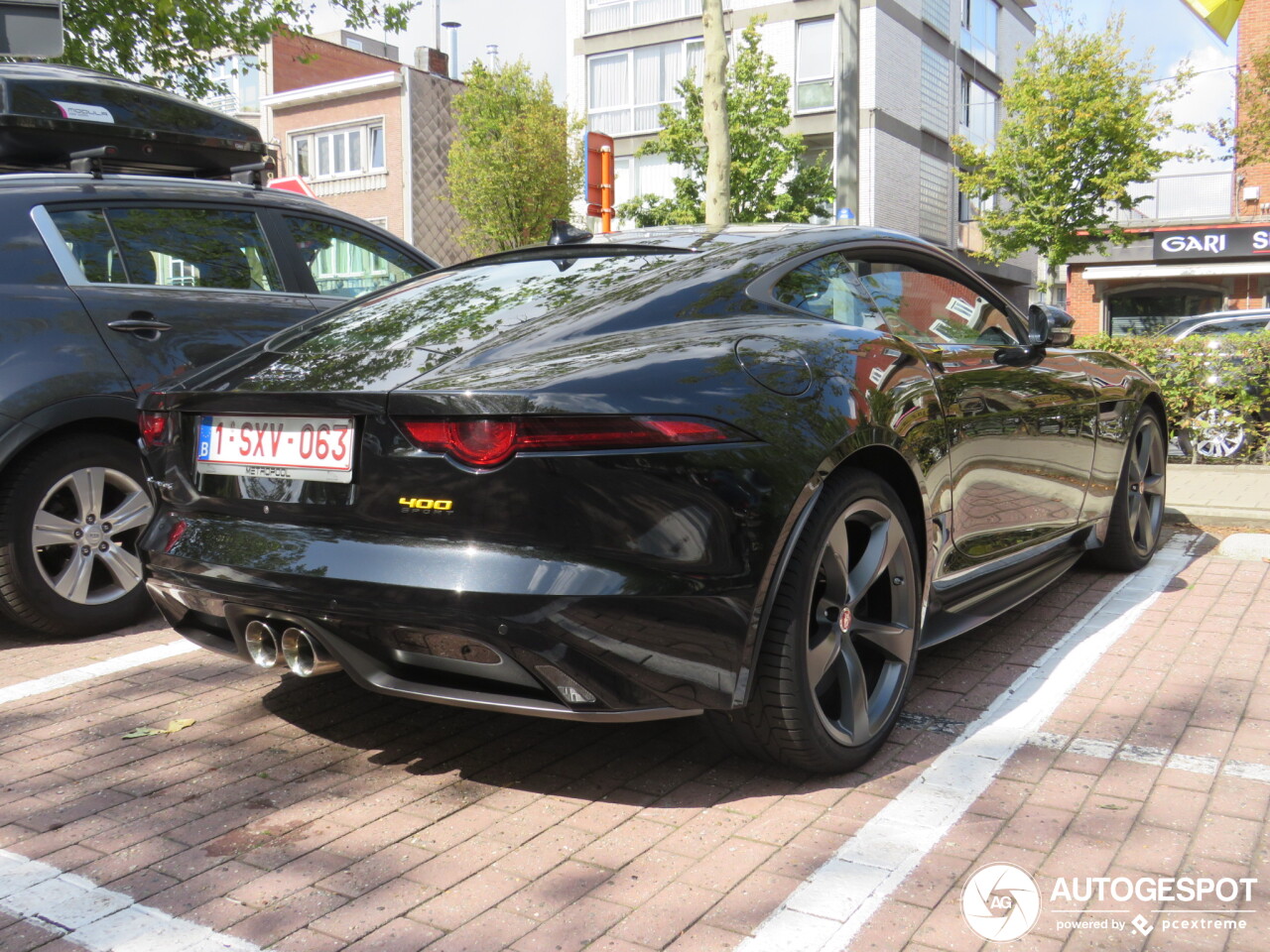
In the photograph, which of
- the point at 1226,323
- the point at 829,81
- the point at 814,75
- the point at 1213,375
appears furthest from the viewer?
the point at 814,75

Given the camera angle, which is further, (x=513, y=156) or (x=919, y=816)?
(x=513, y=156)

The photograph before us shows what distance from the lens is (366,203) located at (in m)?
39.9

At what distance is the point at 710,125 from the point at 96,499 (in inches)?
336

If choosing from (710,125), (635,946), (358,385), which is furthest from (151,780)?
(710,125)

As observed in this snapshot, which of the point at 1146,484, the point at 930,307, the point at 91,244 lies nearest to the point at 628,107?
the point at 1146,484

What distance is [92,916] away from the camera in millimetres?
2469

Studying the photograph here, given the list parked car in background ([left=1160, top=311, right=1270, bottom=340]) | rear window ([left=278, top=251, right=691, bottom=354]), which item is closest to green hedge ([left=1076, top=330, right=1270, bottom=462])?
parked car in background ([left=1160, top=311, right=1270, bottom=340])

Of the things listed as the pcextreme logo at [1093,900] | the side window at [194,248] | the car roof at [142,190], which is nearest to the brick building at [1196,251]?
the car roof at [142,190]

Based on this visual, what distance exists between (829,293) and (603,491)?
1234 mm

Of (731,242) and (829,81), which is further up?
(829,81)

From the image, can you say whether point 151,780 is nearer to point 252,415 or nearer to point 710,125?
point 252,415

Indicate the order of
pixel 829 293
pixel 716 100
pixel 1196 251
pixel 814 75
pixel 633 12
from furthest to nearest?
pixel 633 12 → pixel 814 75 → pixel 1196 251 → pixel 716 100 → pixel 829 293

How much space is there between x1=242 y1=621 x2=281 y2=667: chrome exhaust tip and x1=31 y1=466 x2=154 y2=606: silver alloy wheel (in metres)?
1.68

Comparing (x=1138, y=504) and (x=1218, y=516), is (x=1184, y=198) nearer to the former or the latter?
(x=1218, y=516)
